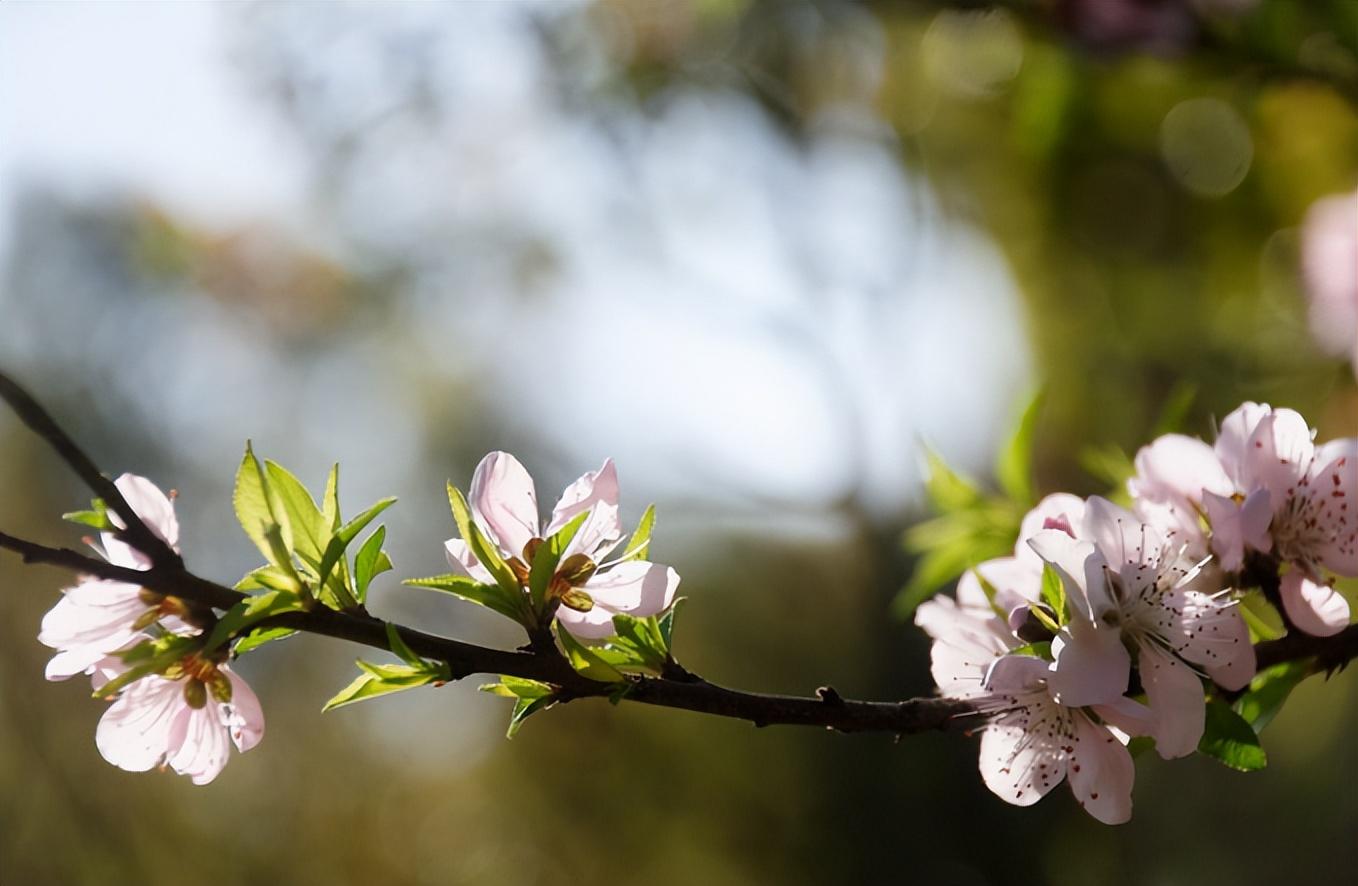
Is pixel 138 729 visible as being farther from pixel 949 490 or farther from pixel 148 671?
pixel 949 490

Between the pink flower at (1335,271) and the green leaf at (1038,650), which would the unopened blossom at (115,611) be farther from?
the pink flower at (1335,271)

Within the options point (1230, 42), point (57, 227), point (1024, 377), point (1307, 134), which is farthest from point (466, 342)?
point (1230, 42)

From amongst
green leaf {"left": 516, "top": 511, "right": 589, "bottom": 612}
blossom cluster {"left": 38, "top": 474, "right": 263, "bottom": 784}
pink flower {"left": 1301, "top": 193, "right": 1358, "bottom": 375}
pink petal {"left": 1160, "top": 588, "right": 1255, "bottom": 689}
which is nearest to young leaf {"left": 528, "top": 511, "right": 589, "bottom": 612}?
green leaf {"left": 516, "top": 511, "right": 589, "bottom": 612}

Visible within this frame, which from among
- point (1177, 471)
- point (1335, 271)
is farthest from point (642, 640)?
point (1335, 271)

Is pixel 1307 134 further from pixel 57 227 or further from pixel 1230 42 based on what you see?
pixel 57 227

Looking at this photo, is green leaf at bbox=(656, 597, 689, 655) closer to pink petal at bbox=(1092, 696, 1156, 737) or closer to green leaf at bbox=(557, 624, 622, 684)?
green leaf at bbox=(557, 624, 622, 684)
